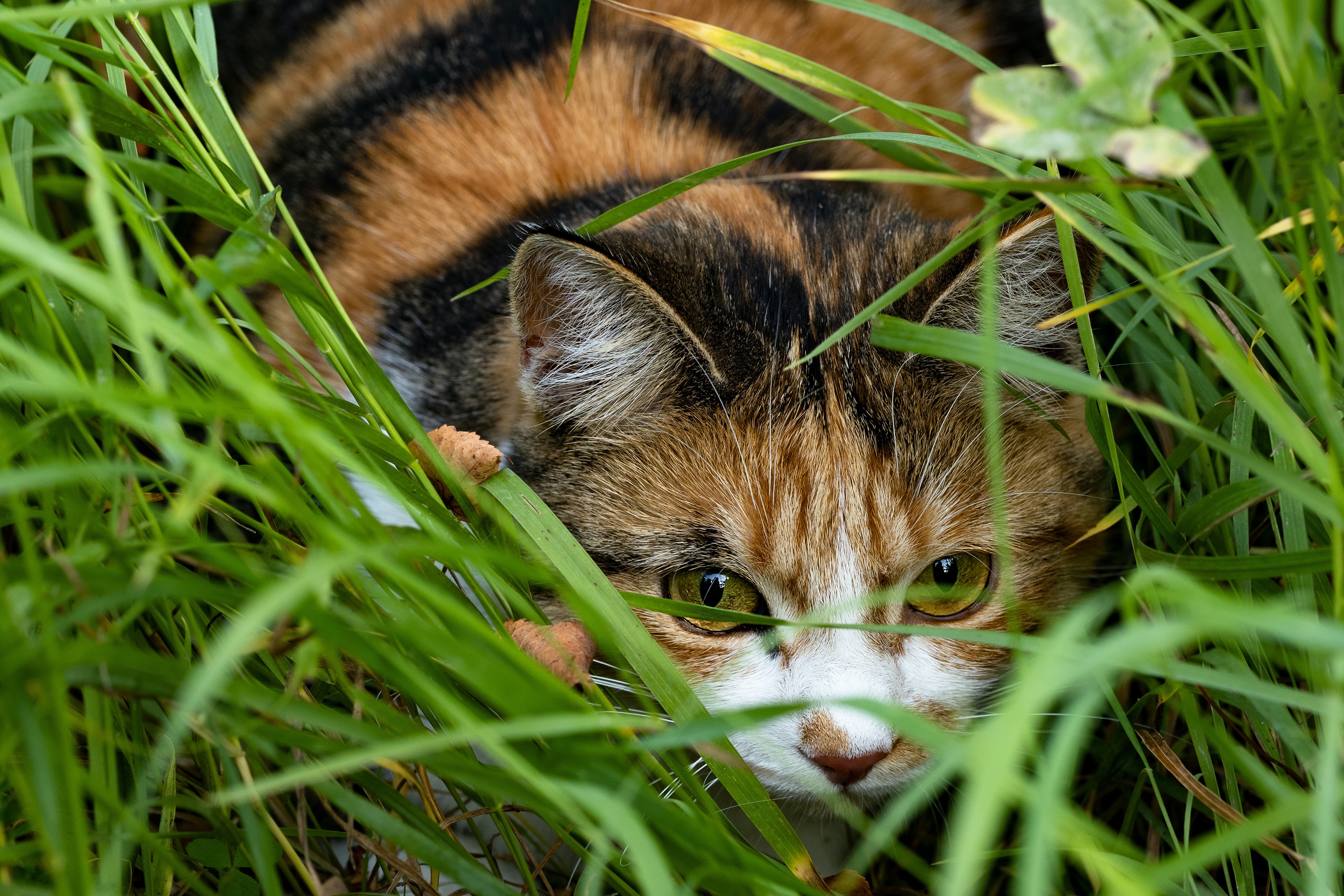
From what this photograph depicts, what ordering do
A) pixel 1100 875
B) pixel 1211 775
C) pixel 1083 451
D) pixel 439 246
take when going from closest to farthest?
pixel 1100 875 → pixel 1211 775 → pixel 1083 451 → pixel 439 246

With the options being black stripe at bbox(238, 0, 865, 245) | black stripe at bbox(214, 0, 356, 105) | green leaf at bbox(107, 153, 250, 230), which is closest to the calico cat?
black stripe at bbox(238, 0, 865, 245)

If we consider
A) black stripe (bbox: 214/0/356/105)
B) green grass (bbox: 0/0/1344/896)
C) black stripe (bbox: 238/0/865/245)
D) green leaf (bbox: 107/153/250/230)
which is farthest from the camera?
black stripe (bbox: 214/0/356/105)

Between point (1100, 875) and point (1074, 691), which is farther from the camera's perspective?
point (1074, 691)

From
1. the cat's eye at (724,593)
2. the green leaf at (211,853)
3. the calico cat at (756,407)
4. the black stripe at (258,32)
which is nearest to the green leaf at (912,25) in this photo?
the calico cat at (756,407)

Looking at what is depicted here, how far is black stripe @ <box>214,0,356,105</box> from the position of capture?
98.0 inches

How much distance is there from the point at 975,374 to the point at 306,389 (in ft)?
2.98

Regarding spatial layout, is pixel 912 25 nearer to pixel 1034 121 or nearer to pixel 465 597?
pixel 1034 121

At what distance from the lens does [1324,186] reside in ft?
3.28

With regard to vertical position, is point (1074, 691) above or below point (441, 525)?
below

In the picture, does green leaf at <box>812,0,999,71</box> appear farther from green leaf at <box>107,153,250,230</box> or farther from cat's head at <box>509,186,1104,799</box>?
green leaf at <box>107,153,250,230</box>

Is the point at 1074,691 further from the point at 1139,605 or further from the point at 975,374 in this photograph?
the point at 975,374

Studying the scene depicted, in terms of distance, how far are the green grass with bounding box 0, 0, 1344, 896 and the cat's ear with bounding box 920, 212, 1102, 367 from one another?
7 centimetres

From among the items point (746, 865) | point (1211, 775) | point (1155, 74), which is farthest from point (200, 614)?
point (1211, 775)

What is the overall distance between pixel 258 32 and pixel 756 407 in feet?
6.22
